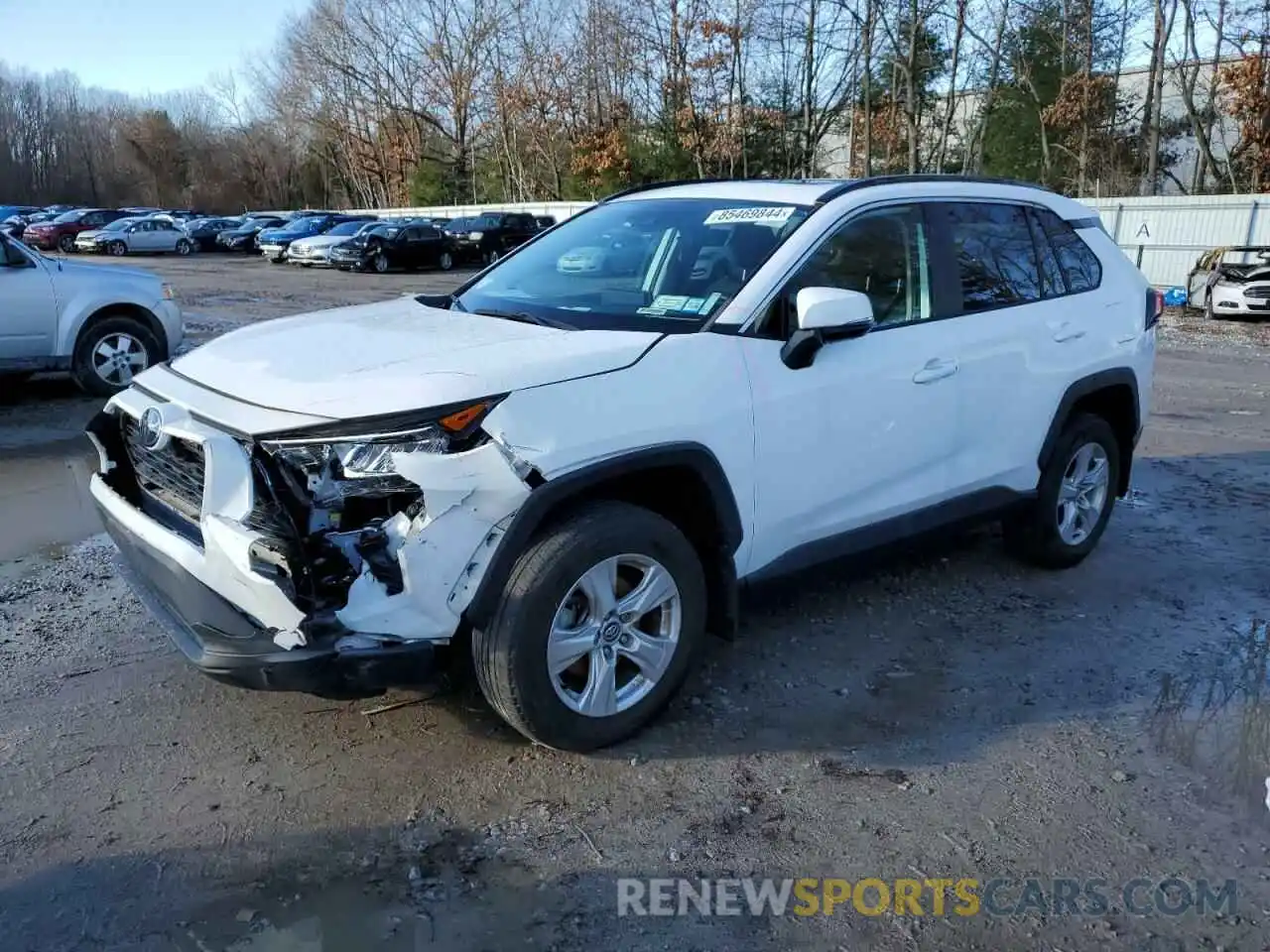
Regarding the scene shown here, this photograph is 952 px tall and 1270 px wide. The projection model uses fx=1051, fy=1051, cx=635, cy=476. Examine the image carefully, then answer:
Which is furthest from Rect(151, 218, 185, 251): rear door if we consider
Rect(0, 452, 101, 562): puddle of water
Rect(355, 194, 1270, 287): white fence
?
Rect(0, 452, 101, 562): puddle of water

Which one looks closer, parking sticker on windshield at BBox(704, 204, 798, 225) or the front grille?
the front grille

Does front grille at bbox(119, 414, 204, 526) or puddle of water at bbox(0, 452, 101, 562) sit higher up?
front grille at bbox(119, 414, 204, 526)

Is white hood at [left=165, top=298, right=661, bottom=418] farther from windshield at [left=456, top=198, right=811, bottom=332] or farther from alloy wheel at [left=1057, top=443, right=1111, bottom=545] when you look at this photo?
alloy wheel at [left=1057, top=443, right=1111, bottom=545]

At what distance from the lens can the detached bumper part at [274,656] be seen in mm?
2918

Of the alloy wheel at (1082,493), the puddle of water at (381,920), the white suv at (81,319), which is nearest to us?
the puddle of water at (381,920)

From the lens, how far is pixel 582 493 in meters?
3.30

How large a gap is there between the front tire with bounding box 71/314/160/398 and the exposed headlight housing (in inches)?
302

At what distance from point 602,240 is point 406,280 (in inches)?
957

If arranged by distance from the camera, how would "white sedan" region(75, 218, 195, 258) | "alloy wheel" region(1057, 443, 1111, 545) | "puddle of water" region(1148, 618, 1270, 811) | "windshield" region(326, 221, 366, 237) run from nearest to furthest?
"puddle of water" region(1148, 618, 1270, 811), "alloy wheel" region(1057, 443, 1111, 545), "windshield" region(326, 221, 366, 237), "white sedan" region(75, 218, 195, 258)

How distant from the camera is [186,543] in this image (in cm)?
318

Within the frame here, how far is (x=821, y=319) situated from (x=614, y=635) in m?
1.27

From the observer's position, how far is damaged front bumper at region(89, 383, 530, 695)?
9.53ft

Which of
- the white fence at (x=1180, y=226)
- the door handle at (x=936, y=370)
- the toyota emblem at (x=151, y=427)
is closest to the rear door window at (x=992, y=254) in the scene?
the door handle at (x=936, y=370)

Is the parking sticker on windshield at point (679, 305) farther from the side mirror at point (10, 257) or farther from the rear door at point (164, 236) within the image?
the rear door at point (164, 236)
